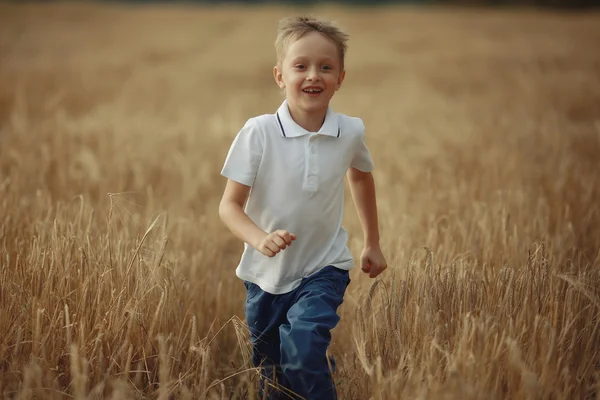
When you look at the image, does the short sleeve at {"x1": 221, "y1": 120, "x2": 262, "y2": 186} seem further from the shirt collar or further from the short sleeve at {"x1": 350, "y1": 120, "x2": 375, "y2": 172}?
the short sleeve at {"x1": 350, "y1": 120, "x2": 375, "y2": 172}

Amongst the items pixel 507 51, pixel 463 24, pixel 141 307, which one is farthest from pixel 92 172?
pixel 463 24

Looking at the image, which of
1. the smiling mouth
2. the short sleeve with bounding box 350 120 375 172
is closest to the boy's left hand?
the short sleeve with bounding box 350 120 375 172

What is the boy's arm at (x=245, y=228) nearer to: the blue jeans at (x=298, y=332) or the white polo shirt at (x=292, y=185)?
the white polo shirt at (x=292, y=185)

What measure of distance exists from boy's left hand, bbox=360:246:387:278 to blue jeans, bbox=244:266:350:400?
14 centimetres

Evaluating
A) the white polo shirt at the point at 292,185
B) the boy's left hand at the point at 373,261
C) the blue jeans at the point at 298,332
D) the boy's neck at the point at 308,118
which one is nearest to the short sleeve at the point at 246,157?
the white polo shirt at the point at 292,185

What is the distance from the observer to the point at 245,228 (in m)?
1.81

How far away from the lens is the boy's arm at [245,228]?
1.67 metres

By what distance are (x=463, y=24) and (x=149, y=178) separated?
19267 mm

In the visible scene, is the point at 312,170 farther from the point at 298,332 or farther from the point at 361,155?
the point at 298,332

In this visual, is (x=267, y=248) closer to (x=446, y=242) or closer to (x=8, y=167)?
(x=446, y=242)

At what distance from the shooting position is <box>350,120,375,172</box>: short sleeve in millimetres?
2042

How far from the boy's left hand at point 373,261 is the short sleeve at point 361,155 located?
287 mm

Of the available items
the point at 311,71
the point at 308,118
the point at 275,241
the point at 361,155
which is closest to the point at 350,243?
the point at 361,155

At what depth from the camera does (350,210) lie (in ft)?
13.6
